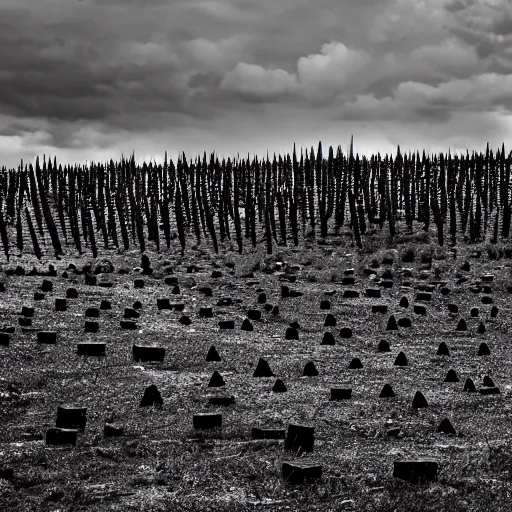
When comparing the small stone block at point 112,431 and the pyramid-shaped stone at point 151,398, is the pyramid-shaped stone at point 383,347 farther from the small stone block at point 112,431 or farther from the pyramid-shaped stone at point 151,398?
the small stone block at point 112,431

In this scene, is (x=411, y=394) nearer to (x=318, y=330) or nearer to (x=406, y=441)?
(x=406, y=441)

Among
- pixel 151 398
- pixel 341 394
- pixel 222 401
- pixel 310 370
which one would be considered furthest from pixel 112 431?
pixel 310 370

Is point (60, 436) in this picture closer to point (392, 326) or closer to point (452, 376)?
point (452, 376)

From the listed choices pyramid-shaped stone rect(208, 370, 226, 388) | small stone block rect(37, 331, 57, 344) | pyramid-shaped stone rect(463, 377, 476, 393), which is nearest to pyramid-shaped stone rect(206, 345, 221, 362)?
pyramid-shaped stone rect(208, 370, 226, 388)

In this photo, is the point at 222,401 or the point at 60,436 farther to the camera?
the point at 222,401

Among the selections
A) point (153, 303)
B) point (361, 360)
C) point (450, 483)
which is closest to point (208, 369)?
point (361, 360)

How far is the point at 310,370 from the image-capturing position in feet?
45.8

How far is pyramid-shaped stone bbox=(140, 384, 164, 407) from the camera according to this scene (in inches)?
449

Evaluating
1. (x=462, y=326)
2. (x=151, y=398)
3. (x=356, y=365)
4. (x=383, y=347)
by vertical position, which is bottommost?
(x=462, y=326)

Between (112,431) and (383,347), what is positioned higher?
(112,431)

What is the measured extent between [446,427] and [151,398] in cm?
399

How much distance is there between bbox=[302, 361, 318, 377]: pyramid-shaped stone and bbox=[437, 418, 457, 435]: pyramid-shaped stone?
4.03 metres

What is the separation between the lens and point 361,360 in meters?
15.7

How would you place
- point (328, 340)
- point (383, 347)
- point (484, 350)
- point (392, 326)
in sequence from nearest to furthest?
point (484, 350), point (383, 347), point (328, 340), point (392, 326)
